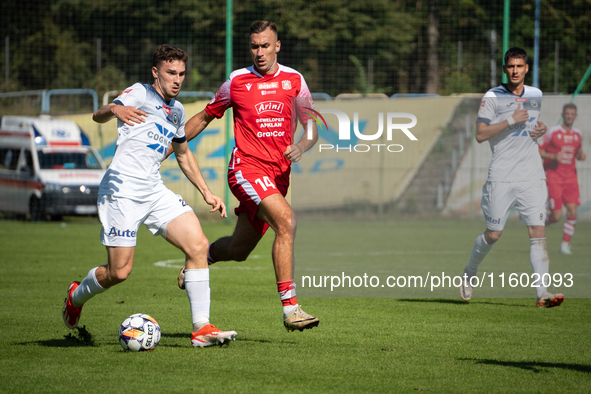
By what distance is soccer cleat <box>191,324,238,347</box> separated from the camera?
5.61 meters

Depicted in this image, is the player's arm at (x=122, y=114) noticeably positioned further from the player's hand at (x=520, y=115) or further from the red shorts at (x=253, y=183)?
the player's hand at (x=520, y=115)

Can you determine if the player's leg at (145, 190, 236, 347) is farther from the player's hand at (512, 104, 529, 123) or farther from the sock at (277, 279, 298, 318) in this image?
the player's hand at (512, 104, 529, 123)

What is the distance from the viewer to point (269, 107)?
6441mm

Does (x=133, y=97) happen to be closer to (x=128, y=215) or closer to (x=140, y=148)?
(x=140, y=148)

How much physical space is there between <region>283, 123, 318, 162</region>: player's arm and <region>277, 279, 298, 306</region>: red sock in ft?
3.40

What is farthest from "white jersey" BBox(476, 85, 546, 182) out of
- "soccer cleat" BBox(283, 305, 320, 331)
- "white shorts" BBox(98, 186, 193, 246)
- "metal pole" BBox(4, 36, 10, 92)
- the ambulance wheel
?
"metal pole" BBox(4, 36, 10, 92)

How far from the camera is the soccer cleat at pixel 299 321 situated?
569cm

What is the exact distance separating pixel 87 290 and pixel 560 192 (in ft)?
22.0

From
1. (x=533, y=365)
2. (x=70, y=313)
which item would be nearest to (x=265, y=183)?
(x=70, y=313)

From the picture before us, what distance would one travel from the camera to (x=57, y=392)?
4414mm

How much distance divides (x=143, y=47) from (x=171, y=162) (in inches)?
591

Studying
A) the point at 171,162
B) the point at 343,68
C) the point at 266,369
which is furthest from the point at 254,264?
the point at 343,68

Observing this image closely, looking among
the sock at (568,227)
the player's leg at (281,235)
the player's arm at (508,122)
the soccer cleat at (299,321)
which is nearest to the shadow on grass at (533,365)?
the soccer cleat at (299,321)

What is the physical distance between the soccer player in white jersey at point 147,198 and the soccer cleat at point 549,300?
3535 mm
